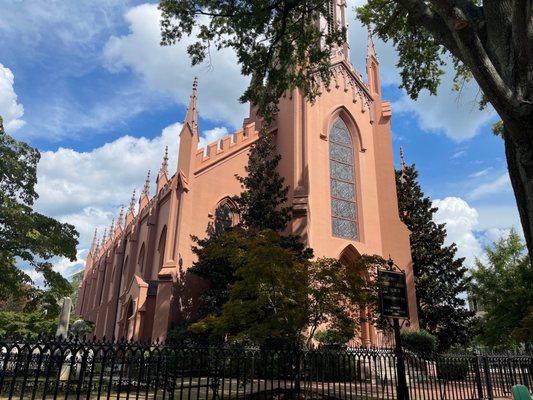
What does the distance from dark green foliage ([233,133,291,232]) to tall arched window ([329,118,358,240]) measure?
3308mm

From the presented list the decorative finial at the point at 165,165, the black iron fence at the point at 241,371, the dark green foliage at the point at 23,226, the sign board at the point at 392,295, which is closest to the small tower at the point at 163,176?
the decorative finial at the point at 165,165

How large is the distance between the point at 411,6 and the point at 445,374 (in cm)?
972

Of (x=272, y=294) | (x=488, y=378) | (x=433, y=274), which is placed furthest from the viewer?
(x=433, y=274)

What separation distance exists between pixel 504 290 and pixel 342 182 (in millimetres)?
11269

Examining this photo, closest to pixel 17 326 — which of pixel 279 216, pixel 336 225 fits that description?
pixel 279 216

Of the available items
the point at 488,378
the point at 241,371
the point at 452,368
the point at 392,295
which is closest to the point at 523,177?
the point at 392,295

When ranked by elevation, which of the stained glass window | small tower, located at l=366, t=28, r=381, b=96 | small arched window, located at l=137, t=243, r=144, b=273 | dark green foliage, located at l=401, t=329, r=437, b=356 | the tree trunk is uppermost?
small tower, located at l=366, t=28, r=381, b=96

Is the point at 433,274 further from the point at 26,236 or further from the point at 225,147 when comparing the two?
the point at 26,236

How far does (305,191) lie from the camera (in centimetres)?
2183

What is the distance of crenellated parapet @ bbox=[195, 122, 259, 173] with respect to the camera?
76.3ft

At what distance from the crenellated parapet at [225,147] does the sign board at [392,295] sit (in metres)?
14.5

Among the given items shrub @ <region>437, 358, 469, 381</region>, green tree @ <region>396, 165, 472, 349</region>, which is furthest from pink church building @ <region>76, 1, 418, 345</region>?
shrub @ <region>437, 358, 469, 381</region>

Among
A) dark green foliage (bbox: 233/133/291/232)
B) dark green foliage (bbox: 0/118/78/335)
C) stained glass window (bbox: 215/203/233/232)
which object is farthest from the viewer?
stained glass window (bbox: 215/203/233/232)

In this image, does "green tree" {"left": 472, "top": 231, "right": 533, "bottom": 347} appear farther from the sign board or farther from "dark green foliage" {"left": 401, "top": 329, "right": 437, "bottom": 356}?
the sign board
